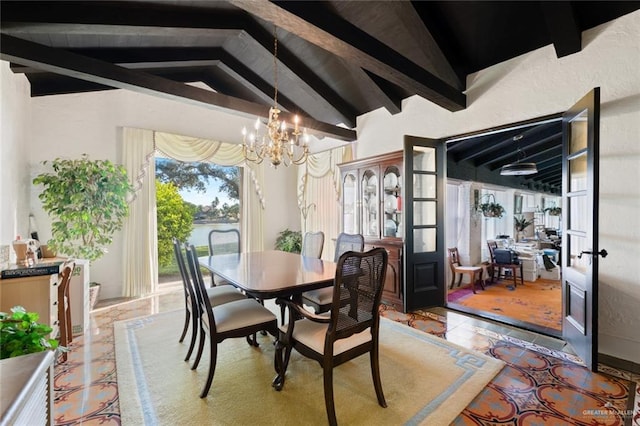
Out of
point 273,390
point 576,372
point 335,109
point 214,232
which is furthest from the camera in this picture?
point 335,109

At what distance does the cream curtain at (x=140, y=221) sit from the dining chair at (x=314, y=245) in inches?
105

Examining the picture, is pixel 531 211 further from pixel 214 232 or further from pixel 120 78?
pixel 120 78

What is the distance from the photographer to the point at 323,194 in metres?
5.47

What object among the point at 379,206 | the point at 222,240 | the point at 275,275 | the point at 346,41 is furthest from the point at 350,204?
the point at 346,41

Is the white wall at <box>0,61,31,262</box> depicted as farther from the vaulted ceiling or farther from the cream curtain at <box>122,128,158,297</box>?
the cream curtain at <box>122,128,158,297</box>

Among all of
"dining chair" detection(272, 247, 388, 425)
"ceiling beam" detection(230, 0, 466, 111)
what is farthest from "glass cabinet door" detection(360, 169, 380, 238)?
"dining chair" detection(272, 247, 388, 425)

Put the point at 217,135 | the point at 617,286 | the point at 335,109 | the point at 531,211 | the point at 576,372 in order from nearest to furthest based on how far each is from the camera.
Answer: the point at 576,372 → the point at 617,286 → the point at 335,109 → the point at 217,135 → the point at 531,211

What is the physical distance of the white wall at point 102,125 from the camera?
381 centimetres

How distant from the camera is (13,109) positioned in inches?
115

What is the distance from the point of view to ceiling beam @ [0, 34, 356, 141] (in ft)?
7.59

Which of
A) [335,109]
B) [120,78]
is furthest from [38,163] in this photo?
[335,109]

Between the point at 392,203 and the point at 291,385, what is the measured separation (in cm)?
268

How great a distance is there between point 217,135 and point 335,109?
229cm

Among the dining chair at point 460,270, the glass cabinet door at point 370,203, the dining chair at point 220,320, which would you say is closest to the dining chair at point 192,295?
the dining chair at point 220,320
